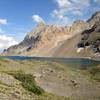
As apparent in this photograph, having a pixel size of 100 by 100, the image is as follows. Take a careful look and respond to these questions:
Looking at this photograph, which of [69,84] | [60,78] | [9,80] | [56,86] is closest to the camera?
[9,80]

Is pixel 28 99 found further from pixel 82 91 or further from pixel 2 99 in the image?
pixel 82 91

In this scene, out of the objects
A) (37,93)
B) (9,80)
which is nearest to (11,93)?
(37,93)

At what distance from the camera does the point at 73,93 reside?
42312 mm

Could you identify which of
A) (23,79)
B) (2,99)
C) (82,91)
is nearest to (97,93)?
(82,91)

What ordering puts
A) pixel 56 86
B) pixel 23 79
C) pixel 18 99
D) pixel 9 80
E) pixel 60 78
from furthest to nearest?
pixel 60 78 < pixel 56 86 < pixel 23 79 < pixel 9 80 < pixel 18 99

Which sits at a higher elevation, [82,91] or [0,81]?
[0,81]

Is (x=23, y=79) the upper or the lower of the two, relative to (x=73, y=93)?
upper

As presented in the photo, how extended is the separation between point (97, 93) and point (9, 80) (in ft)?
55.1

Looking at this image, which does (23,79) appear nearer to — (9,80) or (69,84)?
(9,80)

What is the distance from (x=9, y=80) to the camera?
107 ft

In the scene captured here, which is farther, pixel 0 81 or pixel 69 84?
pixel 69 84

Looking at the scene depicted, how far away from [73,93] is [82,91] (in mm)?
3083

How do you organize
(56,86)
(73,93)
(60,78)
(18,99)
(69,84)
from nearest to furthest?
(18,99) < (73,93) < (56,86) < (69,84) < (60,78)

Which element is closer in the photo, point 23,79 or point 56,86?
point 23,79
